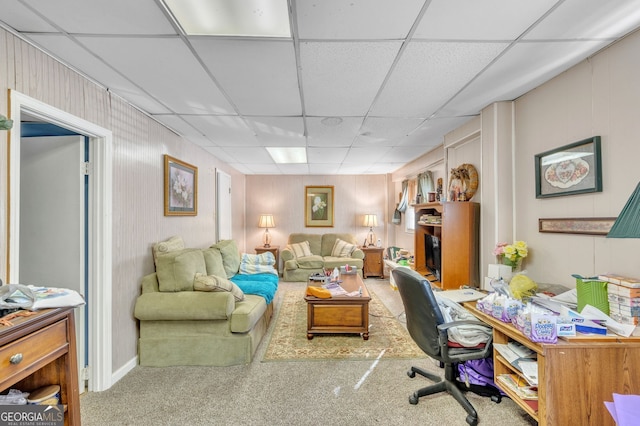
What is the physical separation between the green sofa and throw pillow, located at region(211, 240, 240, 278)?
Answer: 49.0 inches

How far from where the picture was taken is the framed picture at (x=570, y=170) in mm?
1750

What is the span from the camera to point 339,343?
289 cm

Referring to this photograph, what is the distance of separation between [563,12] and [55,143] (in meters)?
3.43

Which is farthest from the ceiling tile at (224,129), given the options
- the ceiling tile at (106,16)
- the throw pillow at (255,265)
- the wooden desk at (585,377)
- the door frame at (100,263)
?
the wooden desk at (585,377)

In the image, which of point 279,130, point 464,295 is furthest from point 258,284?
point 464,295

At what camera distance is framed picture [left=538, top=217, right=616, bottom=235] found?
1704 mm

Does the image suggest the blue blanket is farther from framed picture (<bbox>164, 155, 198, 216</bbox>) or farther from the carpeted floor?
framed picture (<bbox>164, 155, 198, 216</bbox>)

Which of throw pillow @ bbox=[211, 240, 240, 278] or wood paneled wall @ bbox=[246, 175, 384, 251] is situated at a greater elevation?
wood paneled wall @ bbox=[246, 175, 384, 251]

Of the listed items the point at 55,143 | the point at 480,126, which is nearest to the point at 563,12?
the point at 480,126

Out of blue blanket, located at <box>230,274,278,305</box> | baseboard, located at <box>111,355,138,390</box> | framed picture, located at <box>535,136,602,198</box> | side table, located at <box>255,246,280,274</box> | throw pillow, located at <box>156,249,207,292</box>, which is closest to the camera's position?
framed picture, located at <box>535,136,602,198</box>

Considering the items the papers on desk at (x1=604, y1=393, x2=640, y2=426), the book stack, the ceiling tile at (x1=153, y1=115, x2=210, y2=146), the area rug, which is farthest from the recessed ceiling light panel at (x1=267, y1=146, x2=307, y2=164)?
the papers on desk at (x1=604, y1=393, x2=640, y2=426)

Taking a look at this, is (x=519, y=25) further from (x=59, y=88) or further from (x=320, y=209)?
(x=320, y=209)

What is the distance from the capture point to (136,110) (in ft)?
8.35

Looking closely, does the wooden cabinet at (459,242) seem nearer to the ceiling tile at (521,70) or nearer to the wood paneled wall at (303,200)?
the ceiling tile at (521,70)
